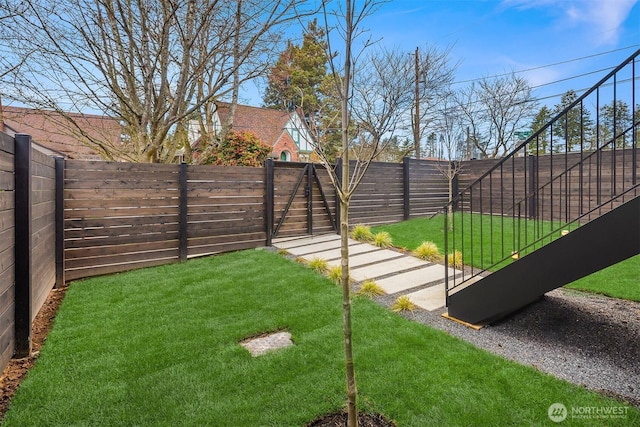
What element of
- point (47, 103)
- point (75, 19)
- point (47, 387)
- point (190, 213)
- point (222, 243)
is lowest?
point (47, 387)

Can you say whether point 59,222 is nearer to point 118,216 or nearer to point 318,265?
point 118,216

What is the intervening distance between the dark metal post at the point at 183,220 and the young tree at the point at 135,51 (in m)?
1.47

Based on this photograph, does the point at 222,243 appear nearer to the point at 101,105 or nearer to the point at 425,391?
the point at 101,105

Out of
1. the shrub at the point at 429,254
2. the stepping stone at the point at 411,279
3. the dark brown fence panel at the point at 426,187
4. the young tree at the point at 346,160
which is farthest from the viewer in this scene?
the dark brown fence panel at the point at 426,187

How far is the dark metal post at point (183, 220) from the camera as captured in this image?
4922 millimetres

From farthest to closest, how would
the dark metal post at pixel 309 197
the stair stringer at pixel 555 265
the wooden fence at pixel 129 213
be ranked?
the dark metal post at pixel 309 197 → the wooden fence at pixel 129 213 → the stair stringer at pixel 555 265

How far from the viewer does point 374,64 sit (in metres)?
7.31

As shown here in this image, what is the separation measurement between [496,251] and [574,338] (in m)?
2.88

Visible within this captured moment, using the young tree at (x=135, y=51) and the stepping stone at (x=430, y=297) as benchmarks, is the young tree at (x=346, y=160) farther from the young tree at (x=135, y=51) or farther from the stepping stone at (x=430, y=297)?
the young tree at (x=135, y=51)

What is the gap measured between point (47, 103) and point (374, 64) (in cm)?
626

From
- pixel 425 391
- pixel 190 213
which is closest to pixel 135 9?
pixel 190 213

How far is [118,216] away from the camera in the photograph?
4.50m

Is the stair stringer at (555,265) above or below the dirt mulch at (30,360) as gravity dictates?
above

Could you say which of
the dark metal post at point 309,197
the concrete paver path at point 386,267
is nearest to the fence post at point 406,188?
the concrete paver path at point 386,267
